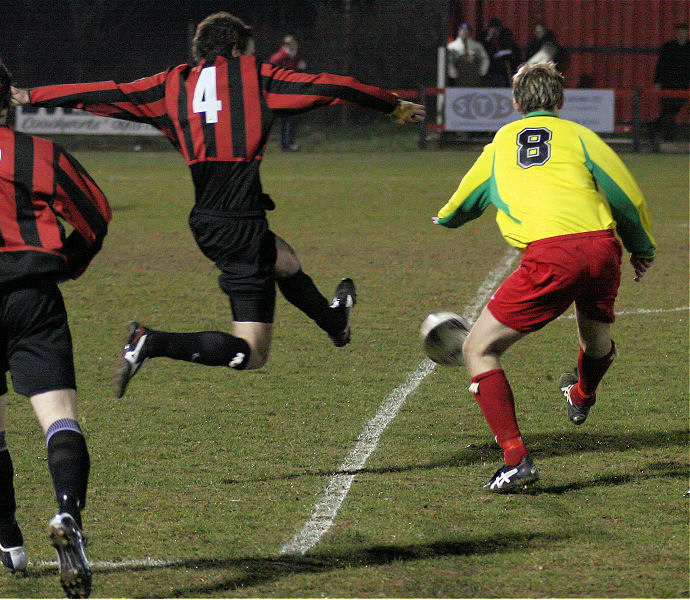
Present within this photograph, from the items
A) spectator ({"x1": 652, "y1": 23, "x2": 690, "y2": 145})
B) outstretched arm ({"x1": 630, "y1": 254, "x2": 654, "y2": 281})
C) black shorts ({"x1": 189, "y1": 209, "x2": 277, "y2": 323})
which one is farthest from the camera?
spectator ({"x1": 652, "y1": 23, "x2": 690, "y2": 145})

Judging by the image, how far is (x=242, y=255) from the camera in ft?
17.0

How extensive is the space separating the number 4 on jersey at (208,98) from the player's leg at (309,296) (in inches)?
28.5

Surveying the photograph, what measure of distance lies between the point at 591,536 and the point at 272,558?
129cm

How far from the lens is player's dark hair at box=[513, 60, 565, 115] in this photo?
5043 mm

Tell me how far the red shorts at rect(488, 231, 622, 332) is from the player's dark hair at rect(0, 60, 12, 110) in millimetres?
2273

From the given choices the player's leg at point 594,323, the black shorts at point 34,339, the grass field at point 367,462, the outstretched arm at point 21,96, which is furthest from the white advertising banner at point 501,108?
the black shorts at point 34,339

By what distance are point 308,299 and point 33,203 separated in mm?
2172

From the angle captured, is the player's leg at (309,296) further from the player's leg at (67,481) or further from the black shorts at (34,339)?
the player's leg at (67,481)

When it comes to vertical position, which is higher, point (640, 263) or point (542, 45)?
point (640, 263)

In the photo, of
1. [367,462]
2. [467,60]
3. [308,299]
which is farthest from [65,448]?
[467,60]

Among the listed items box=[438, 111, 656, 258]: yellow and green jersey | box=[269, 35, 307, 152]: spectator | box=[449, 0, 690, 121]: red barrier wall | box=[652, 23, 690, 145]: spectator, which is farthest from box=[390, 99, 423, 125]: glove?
box=[449, 0, 690, 121]: red barrier wall

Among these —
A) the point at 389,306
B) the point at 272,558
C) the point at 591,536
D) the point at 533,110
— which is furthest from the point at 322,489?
the point at 389,306

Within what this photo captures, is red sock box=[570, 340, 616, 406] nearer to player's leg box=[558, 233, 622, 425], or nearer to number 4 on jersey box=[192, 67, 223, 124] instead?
player's leg box=[558, 233, 622, 425]

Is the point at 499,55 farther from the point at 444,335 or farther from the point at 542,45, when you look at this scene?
the point at 444,335
